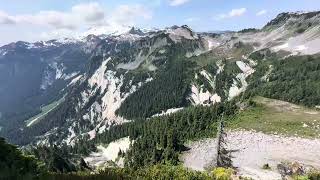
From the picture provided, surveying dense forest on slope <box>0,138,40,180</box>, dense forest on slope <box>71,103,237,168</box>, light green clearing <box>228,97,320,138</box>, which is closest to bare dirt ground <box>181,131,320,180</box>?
dense forest on slope <box>71,103,237,168</box>

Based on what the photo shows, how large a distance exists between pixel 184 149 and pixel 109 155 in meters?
69.6

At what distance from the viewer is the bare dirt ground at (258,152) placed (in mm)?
82250

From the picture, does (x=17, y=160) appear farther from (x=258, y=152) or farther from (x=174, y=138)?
(x=174, y=138)

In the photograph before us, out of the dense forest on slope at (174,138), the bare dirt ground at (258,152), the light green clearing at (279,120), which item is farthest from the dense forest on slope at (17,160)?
the light green clearing at (279,120)

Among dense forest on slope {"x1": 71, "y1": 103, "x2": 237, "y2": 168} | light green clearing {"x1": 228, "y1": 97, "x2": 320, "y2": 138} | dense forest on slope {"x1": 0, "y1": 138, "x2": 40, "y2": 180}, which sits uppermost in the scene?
dense forest on slope {"x1": 0, "y1": 138, "x2": 40, "y2": 180}

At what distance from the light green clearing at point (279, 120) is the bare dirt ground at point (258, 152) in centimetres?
339

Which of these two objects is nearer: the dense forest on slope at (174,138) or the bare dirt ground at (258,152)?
the bare dirt ground at (258,152)

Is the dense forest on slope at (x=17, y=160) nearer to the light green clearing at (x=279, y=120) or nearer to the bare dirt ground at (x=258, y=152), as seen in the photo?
the bare dirt ground at (x=258, y=152)

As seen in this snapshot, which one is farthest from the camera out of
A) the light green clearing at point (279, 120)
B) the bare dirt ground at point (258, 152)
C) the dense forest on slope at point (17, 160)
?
the light green clearing at point (279, 120)

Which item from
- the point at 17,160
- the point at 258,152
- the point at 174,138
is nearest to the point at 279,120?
the point at 258,152

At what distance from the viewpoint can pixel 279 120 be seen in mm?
108000

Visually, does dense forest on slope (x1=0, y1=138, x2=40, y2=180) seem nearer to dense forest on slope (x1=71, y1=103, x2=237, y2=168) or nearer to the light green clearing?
dense forest on slope (x1=71, y1=103, x2=237, y2=168)

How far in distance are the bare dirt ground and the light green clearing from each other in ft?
11.1

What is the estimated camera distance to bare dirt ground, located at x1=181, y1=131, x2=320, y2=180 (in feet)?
270
